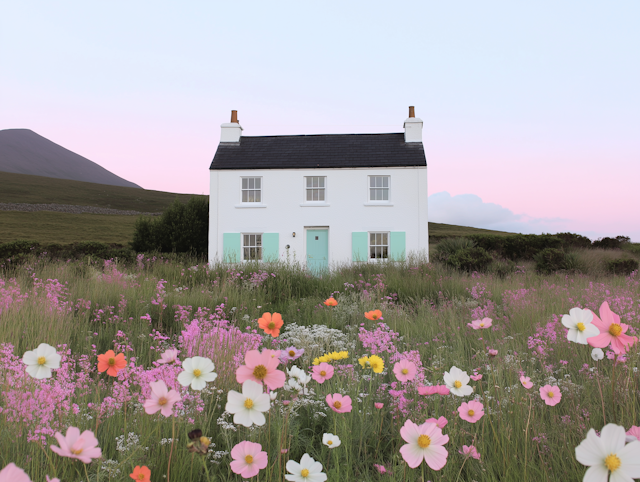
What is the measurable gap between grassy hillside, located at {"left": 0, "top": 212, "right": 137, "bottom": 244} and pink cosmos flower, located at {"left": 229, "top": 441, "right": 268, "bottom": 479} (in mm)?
40319

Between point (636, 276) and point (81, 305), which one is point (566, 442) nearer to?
point (81, 305)

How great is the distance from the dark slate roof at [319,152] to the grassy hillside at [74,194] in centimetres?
5410

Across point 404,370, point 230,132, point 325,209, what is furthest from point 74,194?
point 404,370

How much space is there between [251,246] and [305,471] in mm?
16448

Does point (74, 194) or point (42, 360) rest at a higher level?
point (74, 194)

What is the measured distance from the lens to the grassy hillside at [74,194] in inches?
2547

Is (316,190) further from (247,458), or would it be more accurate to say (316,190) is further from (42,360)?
(247,458)

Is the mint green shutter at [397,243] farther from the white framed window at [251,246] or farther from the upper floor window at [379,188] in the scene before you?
the white framed window at [251,246]

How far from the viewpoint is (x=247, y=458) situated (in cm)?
113

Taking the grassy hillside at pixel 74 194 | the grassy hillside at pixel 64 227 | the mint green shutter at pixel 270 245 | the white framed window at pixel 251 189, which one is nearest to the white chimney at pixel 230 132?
the white framed window at pixel 251 189

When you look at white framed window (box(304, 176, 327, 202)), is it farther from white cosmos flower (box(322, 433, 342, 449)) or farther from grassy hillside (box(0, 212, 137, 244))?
grassy hillside (box(0, 212, 137, 244))

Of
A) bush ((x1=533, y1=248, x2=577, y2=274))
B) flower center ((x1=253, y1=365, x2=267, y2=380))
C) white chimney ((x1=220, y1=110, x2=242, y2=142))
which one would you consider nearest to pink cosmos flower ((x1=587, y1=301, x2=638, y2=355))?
flower center ((x1=253, y1=365, x2=267, y2=380))

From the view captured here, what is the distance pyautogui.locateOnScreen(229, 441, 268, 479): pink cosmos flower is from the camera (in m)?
1.12

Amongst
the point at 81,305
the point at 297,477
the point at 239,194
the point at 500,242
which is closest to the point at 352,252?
the point at 239,194
